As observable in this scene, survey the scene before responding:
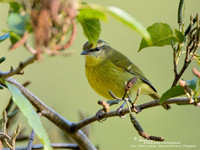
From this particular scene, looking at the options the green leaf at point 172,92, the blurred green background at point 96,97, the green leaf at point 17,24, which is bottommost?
the blurred green background at point 96,97

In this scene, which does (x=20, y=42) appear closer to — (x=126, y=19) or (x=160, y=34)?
(x=126, y=19)

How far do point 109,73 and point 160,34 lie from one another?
255cm

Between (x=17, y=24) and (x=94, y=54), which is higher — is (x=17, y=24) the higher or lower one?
the higher one

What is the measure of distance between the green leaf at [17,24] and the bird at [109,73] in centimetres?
300

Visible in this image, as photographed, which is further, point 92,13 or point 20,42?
point 92,13

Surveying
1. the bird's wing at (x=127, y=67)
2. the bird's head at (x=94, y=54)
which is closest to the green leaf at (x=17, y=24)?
the bird's head at (x=94, y=54)

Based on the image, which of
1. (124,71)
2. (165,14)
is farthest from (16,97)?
(165,14)

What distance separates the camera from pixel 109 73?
171 inches

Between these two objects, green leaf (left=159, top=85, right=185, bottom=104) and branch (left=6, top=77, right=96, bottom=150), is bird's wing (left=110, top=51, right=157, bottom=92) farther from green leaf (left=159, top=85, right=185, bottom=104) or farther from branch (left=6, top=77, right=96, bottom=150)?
green leaf (left=159, top=85, right=185, bottom=104)

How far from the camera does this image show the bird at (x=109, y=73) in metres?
4.18

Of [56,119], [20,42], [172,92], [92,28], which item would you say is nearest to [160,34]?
[172,92]

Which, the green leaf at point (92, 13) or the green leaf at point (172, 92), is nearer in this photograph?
the green leaf at point (92, 13)

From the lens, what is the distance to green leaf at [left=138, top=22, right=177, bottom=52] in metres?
1.78

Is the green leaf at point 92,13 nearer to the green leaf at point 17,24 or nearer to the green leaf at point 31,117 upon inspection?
the green leaf at point 17,24
